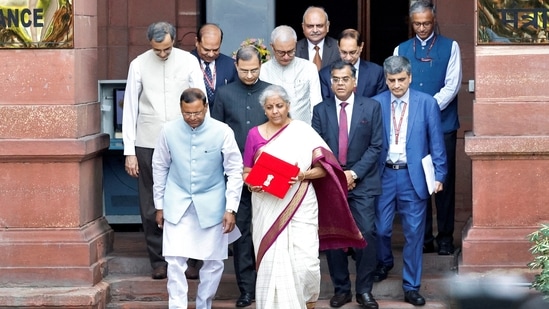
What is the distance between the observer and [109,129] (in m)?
10.8

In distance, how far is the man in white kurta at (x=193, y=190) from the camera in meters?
8.20

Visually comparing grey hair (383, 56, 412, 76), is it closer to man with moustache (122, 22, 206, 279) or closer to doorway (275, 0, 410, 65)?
man with moustache (122, 22, 206, 279)

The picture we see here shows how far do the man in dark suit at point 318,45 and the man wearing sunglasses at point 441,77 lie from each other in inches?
21.9

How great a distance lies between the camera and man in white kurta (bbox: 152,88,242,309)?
26.9 ft

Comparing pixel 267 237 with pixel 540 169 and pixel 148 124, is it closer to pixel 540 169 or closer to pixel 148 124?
pixel 148 124

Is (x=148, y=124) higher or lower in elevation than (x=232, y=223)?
higher

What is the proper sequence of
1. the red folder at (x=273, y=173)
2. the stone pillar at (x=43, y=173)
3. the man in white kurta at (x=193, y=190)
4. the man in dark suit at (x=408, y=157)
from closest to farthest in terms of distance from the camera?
the red folder at (x=273, y=173) < the man in white kurta at (x=193, y=190) < the man in dark suit at (x=408, y=157) < the stone pillar at (x=43, y=173)

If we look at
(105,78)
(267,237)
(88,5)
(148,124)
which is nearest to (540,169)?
(267,237)

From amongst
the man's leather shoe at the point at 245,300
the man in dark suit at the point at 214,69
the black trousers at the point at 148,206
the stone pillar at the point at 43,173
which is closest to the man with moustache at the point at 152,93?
the black trousers at the point at 148,206

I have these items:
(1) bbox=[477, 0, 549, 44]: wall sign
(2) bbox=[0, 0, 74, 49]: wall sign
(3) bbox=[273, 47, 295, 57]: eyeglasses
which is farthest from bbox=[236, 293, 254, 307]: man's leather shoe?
(1) bbox=[477, 0, 549, 44]: wall sign

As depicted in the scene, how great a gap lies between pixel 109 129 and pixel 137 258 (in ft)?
5.77

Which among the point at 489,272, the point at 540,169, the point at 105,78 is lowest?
the point at 489,272

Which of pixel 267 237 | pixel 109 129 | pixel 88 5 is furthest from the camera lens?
pixel 109 129

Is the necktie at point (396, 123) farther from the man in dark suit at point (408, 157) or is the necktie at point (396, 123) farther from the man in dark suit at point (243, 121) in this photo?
the man in dark suit at point (243, 121)
